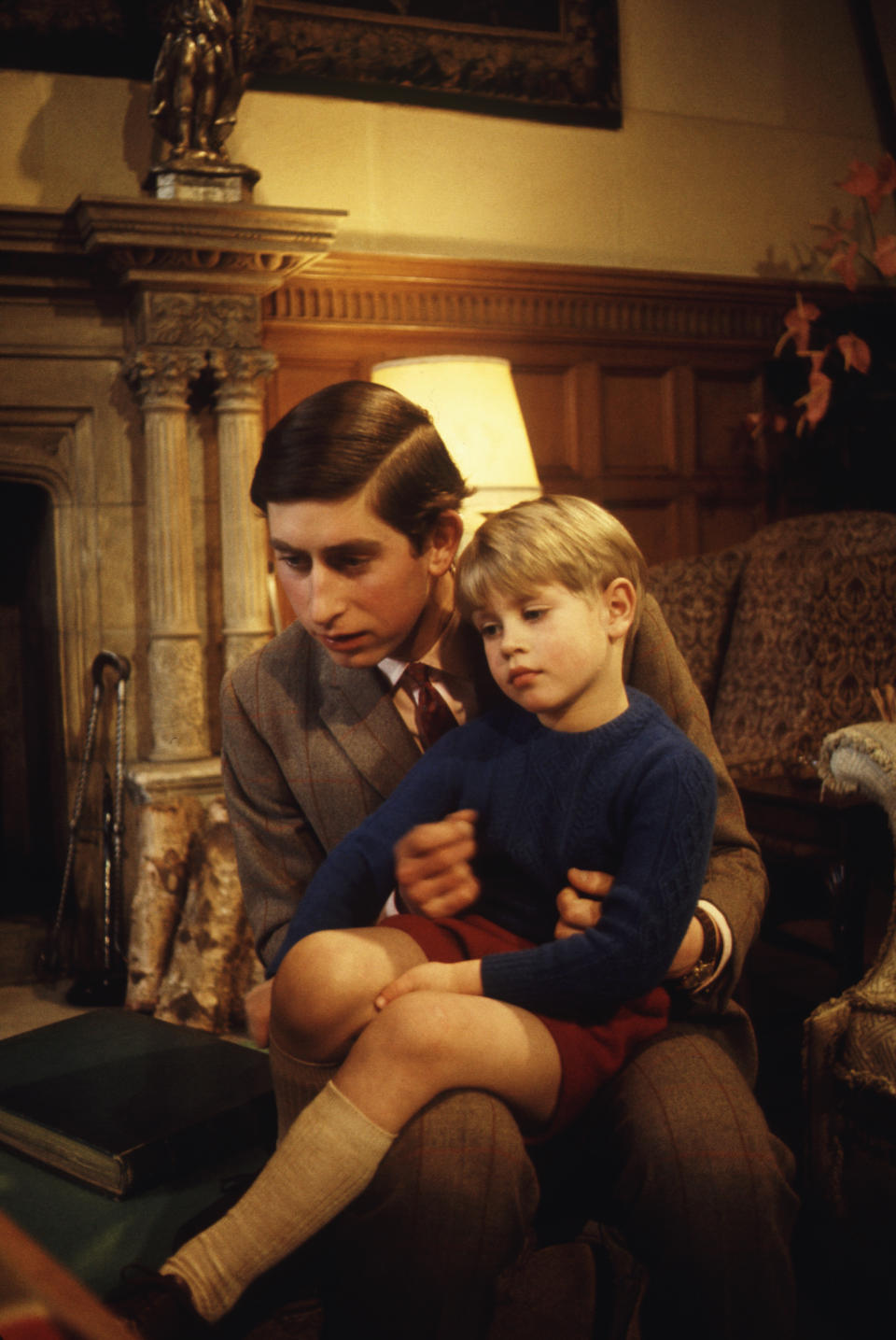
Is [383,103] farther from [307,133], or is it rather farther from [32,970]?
[32,970]

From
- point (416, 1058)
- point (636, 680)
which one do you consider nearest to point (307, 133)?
point (636, 680)

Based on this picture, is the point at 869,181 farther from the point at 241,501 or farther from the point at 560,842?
the point at 560,842

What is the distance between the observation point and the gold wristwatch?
1.27 m

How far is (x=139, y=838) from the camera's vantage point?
3742 millimetres

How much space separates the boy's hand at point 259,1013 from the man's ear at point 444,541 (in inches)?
18.6

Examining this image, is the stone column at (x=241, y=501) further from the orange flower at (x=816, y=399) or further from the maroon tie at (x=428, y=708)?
the maroon tie at (x=428, y=708)

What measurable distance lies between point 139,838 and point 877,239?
4065mm

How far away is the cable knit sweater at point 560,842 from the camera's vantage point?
1064 millimetres

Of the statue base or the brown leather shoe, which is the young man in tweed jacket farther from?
the statue base

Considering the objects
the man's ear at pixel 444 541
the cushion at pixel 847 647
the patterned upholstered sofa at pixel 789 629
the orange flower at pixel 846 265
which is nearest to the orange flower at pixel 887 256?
the orange flower at pixel 846 265

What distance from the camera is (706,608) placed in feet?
14.5

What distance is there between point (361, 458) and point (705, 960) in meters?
0.66

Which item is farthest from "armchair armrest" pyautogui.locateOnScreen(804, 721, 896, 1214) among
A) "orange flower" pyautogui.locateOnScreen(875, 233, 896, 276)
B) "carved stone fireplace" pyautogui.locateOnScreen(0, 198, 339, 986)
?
"orange flower" pyautogui.locateOnScreen(875, 233, 896, 276)

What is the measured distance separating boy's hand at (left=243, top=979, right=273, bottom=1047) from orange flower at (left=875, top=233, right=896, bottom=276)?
4370 millimetres
